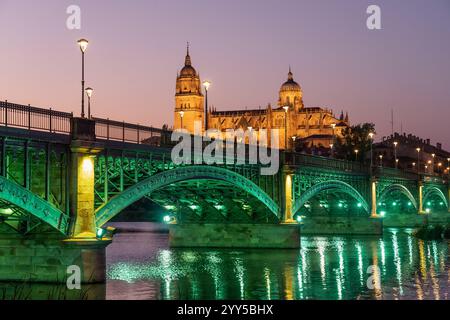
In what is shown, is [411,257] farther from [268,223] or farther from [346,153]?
[346,153]

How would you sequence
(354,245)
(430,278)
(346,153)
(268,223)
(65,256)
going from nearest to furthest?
(65,256) → (430,278) → (268,223) → (354,245) → (346,153)

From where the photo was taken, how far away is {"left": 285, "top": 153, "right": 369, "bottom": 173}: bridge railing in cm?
6619

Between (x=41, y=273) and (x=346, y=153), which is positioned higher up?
(x=346, y=153)

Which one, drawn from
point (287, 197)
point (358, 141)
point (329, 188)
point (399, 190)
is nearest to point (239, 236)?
point (287, 197)

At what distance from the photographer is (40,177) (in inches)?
1428

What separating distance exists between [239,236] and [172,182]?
65.8 ft

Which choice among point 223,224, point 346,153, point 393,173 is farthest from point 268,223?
point 346,153

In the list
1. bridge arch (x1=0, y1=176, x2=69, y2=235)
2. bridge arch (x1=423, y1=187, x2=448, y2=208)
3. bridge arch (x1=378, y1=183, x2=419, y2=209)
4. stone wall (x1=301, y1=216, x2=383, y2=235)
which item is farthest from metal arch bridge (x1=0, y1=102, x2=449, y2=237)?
bridge arch (x1=423, y1=187, x2=448, y2=208)

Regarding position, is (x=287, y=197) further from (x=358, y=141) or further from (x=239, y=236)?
(x=358, y=141)

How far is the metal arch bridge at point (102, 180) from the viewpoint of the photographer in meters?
34.4

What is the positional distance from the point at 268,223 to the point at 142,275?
1915 cm

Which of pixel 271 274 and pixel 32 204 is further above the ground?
pixel 32 204

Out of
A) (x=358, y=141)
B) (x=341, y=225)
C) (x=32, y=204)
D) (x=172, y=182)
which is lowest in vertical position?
(x=341, y=225)

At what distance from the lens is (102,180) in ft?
133
